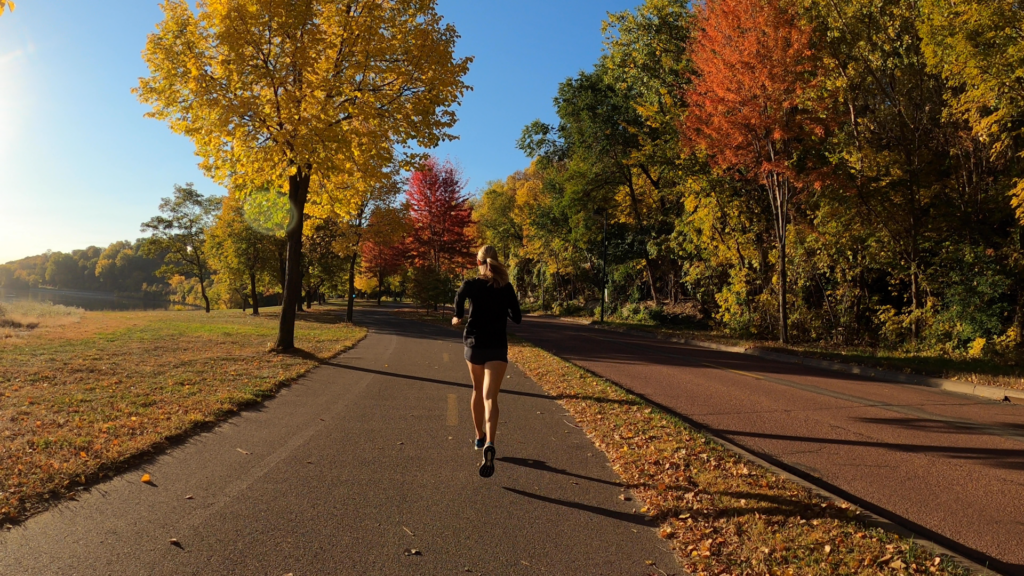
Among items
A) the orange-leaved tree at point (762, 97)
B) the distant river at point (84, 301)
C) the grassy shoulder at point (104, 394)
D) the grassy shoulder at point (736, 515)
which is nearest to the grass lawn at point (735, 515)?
the grassy shoulder at point (736, 515)

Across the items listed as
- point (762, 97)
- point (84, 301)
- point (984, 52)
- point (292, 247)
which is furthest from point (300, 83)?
point (84, 301)

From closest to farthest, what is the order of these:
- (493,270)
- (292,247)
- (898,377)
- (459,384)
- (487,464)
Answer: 1. (487,464)
2. (493,270)
3. (459,384)
4. (898,377)
5. (292,247)

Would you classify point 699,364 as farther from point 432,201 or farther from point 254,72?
point 432,201

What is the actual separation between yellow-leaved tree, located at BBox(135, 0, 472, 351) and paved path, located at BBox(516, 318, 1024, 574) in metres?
7.42

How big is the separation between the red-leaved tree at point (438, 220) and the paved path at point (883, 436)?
85.3ft

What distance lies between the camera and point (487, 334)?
5.02 meters

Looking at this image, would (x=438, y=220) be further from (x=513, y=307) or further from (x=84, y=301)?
(x=84, y=301)

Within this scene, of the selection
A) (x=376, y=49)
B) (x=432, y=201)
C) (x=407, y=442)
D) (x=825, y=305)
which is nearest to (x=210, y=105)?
(x=376, y=49)

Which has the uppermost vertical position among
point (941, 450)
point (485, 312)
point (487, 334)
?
point (485, 312)

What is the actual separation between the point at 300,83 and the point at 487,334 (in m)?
9.27

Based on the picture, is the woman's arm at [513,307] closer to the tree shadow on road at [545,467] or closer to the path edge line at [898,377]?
the tree shadow on road at [545,467]

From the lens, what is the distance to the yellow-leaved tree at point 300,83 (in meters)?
10.5

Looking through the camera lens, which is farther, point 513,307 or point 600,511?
point 513,307

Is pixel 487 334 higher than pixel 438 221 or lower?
lower
